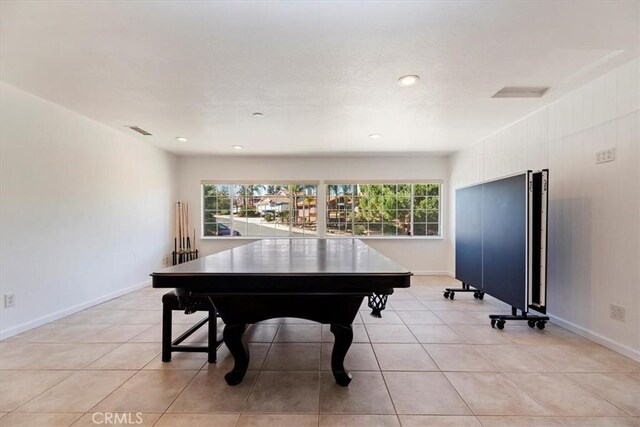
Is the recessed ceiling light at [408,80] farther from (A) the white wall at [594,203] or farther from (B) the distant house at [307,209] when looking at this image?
(B) the distant house at [307,209]

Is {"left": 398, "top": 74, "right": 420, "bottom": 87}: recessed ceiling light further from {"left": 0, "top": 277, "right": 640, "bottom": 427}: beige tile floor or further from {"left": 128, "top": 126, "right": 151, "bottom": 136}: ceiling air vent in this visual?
{"left": 128, "top": 126, "right": 151, "bottom": 136}: ceiling air vent

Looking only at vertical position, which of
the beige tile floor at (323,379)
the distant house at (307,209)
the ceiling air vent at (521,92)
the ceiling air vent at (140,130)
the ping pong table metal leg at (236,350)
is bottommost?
the beige tile floor at (323,379)

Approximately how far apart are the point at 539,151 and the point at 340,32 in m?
2.82

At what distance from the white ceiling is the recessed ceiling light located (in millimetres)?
59

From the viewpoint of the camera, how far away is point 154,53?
2.21 m

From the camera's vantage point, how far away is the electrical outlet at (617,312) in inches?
97.5

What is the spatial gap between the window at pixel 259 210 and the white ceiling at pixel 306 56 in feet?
8.11

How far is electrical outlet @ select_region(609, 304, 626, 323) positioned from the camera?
248 centimetres

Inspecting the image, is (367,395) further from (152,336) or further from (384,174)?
(384,174)

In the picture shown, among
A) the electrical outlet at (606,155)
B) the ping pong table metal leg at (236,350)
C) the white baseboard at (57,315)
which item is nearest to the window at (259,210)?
the white baseboard at (57,315)

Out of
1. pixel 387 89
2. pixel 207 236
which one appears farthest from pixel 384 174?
pixel 207 236

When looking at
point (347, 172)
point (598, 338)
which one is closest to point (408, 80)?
point (598, 338)

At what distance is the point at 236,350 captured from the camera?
80.7 inches

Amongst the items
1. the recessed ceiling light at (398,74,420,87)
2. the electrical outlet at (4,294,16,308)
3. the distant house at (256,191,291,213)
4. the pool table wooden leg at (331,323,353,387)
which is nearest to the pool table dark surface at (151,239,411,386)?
the pool table wooden leg at (331,323,353,387)
